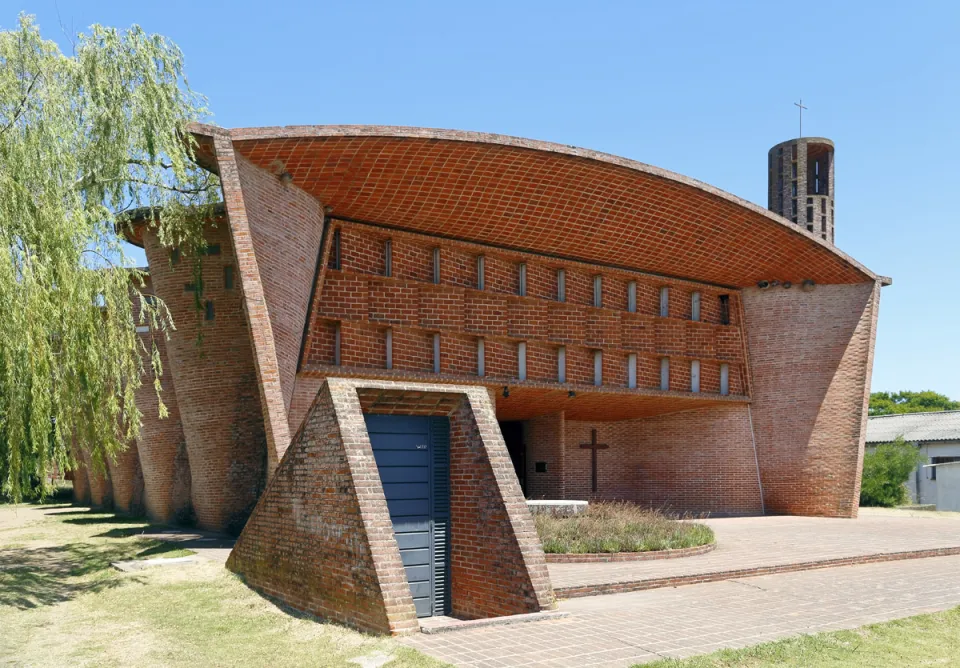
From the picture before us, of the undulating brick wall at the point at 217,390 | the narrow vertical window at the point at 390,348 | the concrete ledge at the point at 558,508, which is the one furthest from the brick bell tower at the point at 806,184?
the undulating brick wall at the point at 217,390

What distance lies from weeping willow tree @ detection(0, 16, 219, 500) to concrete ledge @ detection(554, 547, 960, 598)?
21.2 feet

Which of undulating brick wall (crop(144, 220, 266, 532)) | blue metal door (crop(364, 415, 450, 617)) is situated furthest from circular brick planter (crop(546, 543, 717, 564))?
undulating brick wall (crop(144, 220, 266, 532))

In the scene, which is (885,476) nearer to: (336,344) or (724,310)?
(724,310)

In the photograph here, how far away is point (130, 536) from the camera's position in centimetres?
1705

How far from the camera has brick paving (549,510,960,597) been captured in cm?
1162

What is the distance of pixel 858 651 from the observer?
7.84m

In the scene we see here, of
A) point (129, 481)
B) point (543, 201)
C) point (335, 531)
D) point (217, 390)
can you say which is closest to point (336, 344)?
point (217, 390)

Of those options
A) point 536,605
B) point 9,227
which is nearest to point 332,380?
point 536,605

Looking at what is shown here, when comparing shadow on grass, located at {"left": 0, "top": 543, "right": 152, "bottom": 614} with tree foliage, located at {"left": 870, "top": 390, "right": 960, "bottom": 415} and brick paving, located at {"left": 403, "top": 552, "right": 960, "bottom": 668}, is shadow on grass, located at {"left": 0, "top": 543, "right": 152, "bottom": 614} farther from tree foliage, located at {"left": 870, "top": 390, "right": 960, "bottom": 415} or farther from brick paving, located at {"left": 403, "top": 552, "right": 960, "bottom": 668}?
tree foliage, located at {"left": 870, "top": 390, "right": 960, "bottom": 415}

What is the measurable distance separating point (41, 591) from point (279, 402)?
4.34 meters

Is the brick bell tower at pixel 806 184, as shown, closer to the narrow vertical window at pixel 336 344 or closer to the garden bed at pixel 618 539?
the garden bed at pixel 618 539

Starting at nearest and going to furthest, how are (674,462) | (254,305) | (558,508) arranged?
(254,305) < (558,508) < (674,462)

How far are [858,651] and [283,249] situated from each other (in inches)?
440

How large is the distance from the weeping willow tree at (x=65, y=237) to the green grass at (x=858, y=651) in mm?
7650
